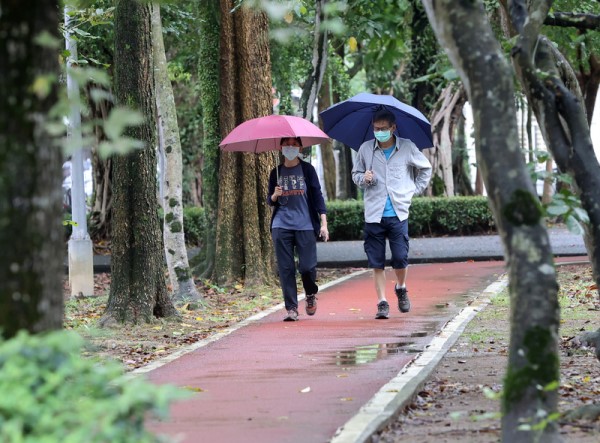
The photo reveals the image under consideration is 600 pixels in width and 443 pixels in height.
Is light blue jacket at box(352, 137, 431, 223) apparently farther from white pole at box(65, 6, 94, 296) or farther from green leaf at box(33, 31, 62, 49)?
green leaf at box(33, 31, 62, 49)

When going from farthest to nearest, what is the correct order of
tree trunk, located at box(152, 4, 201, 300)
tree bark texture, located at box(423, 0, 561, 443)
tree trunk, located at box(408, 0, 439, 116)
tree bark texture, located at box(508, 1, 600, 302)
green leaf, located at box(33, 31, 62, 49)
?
tree trunk, located at box(408, 0, 439, 116) < tree trunk, located at box(152, 4, 201, 300) < tree bark texture, located at box(508, 1, 600, 302) < tree bark texture, located at box(423, 0, 561, 443) < green leaf, located at box(33, 31, 62, 49)

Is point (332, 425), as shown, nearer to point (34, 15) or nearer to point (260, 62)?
point (34, 15)

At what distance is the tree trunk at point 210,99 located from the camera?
18219 millimetres

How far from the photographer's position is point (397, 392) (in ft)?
26.5

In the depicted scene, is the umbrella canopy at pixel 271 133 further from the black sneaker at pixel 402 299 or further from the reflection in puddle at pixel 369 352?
the reflection in puddle at pixel 369 352

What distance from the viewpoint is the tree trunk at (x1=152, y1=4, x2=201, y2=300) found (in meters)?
15.4

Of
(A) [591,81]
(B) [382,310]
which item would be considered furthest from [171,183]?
(A) [591,81]

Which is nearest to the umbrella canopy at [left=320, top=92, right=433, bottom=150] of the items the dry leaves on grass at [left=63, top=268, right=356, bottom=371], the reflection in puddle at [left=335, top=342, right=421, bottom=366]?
the dry leaves on grass at [left=63, top=268, right=356, bottom=371]

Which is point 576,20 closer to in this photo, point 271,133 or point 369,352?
point 369,352

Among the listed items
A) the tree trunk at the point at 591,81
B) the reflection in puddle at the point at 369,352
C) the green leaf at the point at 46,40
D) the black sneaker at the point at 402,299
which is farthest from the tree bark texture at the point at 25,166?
the tree trunk at the point at 591,81

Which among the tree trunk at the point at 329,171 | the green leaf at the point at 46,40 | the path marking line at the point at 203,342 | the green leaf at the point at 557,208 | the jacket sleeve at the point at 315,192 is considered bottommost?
the path marking line at the point at 203,342

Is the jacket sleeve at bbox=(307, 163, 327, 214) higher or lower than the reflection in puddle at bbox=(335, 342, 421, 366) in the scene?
higher

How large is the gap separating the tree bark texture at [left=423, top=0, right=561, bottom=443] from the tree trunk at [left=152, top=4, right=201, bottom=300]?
30.7 ft

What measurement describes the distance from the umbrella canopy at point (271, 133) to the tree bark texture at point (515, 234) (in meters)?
A: 6.78
